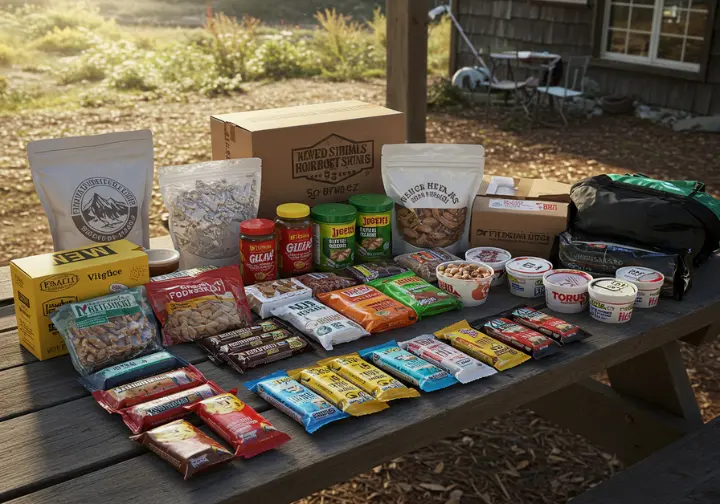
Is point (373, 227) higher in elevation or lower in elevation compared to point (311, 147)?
lower

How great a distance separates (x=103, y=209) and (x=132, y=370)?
588 millimetres

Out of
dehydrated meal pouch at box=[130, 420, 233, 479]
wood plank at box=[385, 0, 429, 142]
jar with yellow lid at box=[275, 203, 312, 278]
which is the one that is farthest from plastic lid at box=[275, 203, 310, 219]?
wood plank at box=[385, 0, 429, 142]

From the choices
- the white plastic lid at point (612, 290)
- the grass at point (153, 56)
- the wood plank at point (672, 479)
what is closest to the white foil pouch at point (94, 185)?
the white plastic lid at point (612, 290)

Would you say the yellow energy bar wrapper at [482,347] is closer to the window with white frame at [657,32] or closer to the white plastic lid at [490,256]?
the white plastic lid at [490,256]

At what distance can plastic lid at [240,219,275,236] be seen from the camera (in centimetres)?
193

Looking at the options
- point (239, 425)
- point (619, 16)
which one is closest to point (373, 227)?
point (239, 425)

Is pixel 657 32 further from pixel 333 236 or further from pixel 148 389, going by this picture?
pixel 148 389

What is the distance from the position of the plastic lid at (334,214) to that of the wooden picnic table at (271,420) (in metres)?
0.38

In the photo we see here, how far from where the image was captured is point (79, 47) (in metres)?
12.0

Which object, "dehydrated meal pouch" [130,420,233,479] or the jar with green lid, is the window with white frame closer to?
the jar with green lid

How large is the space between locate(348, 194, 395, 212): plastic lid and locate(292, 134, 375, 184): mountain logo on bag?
154mm

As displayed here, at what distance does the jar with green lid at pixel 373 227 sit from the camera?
211 cm

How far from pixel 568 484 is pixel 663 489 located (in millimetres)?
1114

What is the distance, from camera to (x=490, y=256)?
6.92 ft
